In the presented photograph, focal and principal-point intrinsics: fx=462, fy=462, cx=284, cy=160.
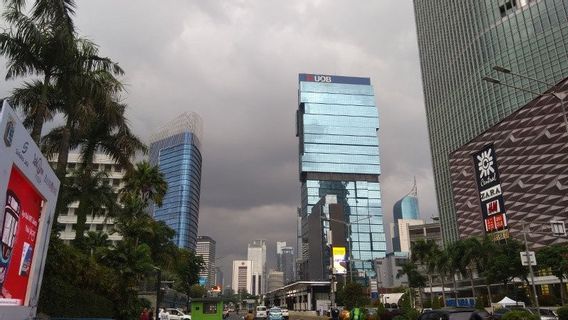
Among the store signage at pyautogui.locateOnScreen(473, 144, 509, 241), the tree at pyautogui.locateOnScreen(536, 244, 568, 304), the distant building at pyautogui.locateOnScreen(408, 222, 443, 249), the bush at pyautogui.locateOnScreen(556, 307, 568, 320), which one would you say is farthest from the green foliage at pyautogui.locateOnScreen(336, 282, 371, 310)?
the distant building at pyautogui.locateOnScreen(408, 222, 443, 249)

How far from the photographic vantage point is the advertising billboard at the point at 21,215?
791cm

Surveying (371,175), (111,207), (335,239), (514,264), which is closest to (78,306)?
(111,207)

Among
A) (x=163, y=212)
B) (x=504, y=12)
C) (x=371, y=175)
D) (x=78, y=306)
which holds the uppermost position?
(x=504, y=12)

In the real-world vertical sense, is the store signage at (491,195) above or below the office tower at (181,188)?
below

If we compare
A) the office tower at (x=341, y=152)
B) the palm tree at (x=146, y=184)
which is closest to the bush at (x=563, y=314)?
the palm tree at (x=146, y=184)

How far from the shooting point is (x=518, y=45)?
10000cm

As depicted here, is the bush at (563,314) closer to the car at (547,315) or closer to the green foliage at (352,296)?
the car at (547,315)

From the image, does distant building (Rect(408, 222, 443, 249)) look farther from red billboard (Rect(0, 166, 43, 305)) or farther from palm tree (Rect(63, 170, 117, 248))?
red billboard (Rect(0, 166, 43, 305))

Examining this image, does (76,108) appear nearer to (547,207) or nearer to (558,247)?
(558,247)

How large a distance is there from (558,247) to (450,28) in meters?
87.9

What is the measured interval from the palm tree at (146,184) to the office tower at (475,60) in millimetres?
77085

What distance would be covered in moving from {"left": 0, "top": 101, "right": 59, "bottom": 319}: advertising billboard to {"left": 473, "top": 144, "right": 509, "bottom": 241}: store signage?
175ft

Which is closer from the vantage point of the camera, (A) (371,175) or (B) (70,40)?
(B) (70,40)

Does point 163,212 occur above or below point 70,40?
above
